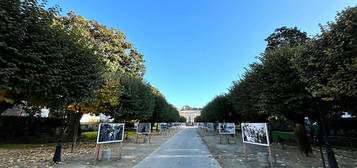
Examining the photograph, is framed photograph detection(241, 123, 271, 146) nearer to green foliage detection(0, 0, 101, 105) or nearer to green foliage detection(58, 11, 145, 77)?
green foliage detection(0, 0, 101, 105)

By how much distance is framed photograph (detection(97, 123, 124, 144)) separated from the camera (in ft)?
24.7

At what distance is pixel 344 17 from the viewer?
17.0 feet

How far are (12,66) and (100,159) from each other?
5308 mm

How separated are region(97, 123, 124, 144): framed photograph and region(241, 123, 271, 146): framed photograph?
20.8 feet

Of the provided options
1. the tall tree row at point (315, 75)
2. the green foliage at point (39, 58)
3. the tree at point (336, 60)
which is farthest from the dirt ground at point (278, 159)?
the green foliage at point (39, 58)

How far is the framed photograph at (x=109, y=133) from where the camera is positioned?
753cm

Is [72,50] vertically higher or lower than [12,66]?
higher

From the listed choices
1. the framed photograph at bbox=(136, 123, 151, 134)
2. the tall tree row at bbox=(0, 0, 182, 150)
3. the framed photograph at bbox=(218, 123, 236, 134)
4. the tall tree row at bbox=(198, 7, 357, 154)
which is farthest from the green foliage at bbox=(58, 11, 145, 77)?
the tall tree row at bbox=(198, 7, 357, 154)

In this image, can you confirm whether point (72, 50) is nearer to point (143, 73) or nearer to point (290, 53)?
point (290, 53)

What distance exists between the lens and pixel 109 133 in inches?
314

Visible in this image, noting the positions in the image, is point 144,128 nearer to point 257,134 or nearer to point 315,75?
point 257,134

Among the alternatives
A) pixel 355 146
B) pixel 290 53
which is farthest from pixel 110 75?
pixel 355 146

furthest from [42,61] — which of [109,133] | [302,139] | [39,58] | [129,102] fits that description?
[302,139]

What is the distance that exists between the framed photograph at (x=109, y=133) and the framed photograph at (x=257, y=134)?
6334 millimetres
